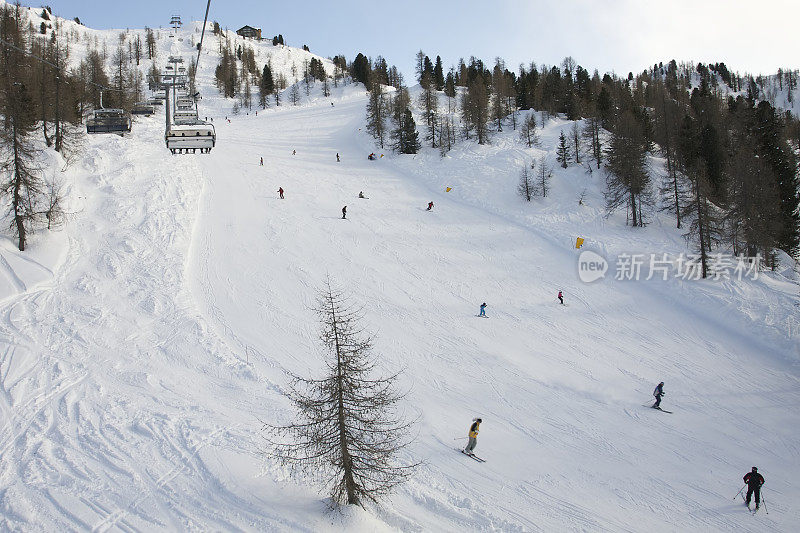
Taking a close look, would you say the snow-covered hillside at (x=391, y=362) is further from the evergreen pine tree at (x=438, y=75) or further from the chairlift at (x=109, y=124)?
the evergreen pine tree at (x=438, y=75)

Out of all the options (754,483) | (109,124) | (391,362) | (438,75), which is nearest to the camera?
(754,483)

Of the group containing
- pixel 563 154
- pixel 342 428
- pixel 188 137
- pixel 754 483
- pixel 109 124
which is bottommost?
pixel 754 483

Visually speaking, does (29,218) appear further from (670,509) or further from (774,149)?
(774,149)

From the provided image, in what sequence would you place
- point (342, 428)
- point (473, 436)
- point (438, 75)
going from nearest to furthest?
point (342, 428)
point (473, 436)
point (438, 75)

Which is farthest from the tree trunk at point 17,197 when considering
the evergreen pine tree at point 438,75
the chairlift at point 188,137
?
the evergreen pine tree at point 438,75

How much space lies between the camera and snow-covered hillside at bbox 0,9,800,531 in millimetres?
10680

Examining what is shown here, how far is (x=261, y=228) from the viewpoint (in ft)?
103

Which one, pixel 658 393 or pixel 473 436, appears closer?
pixel 473 436

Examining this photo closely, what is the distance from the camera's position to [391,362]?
59.5 feet

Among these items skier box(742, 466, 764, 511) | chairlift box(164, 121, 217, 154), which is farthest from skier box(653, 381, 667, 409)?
chairlift box(164, 121, 217, 154)

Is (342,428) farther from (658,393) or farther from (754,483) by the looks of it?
(658,393)

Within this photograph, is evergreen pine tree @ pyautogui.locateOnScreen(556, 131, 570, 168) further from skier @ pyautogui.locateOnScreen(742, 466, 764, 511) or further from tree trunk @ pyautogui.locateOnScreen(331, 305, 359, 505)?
tree trunk @ pyautogui.locateOnScreen(331, 305, 359, 505)

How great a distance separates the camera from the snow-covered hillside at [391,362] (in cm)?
1068

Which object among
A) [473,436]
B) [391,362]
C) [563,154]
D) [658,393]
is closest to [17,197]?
[391,362]
